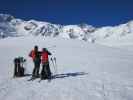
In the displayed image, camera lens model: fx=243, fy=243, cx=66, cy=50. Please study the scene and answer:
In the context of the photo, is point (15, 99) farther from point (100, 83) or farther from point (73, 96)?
point (100, 83)

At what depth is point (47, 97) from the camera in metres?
11.6

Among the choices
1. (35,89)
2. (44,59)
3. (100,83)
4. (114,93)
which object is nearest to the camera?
(114,93)

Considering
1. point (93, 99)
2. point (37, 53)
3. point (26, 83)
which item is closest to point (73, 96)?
point (93, 99)

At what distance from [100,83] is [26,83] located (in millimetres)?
4570

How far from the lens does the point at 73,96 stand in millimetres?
11648

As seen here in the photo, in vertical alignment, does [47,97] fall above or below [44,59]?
below

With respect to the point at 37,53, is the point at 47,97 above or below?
below

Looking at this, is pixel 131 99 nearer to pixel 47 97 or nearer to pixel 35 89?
pixel 47 97

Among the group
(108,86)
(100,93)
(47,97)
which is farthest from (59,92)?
(108,86)

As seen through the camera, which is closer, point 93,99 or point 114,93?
point 93,99

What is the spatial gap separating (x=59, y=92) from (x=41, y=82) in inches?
114

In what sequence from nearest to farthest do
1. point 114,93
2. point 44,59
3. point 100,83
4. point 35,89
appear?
1. point 114,93
2. point 35,89
3. point 100,83
4. point 44,59

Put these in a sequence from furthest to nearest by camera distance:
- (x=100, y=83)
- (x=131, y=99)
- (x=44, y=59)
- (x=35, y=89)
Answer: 1. (x=44, y=59)
2. (x=100, y=83)
3. (x=35, y=89)
4. (x=131, y=99)

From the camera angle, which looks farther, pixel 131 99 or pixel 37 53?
pixel 37 53
